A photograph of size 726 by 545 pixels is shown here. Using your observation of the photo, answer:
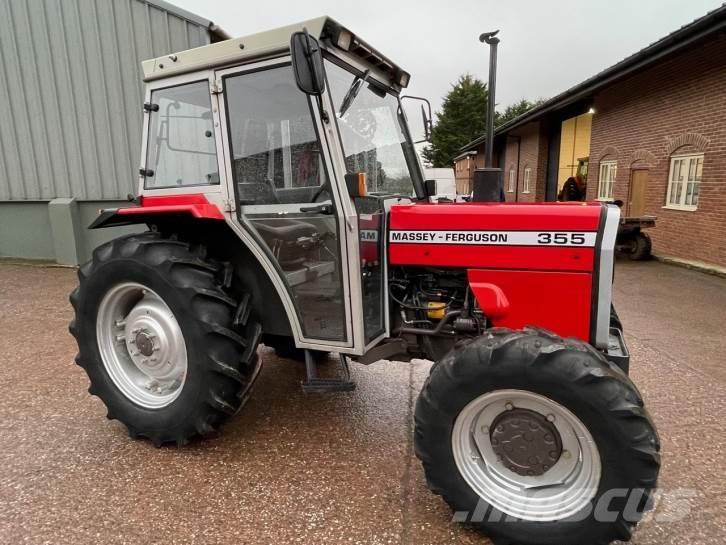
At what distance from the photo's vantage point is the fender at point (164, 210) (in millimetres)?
2512

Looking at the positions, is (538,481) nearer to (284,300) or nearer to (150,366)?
(284,300)

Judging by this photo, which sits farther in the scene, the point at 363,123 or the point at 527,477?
the point at 363,123

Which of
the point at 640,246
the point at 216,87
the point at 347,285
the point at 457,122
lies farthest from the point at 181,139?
the point at 457,122

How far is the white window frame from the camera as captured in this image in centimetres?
853

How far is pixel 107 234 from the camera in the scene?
8016 millimetres

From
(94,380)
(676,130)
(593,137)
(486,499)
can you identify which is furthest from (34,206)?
(593,137)

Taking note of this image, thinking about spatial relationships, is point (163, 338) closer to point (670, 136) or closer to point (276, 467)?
point (276, 467)

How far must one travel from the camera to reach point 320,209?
238 cm

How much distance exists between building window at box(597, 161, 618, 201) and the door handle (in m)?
11.1

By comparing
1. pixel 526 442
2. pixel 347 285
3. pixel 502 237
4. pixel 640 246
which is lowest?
pixel 640 246

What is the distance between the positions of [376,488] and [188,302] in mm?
1317

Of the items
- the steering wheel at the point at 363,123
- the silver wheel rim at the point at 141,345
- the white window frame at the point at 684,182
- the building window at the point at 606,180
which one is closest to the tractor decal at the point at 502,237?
the steering wheel at the point at 363,123

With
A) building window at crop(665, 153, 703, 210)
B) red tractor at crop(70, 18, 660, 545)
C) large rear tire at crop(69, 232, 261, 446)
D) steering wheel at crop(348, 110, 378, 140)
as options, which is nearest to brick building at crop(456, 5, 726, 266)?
building window at crop(665, 153, 703, 210)

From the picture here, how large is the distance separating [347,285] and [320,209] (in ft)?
1.34
